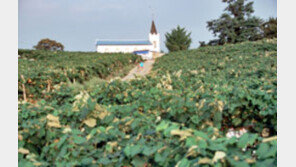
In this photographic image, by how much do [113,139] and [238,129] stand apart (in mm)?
2111

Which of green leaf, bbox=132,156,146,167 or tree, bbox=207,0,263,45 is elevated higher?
tree, bbox=207,0,263,45

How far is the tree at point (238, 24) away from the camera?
117 feet

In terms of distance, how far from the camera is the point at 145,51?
48.8 m

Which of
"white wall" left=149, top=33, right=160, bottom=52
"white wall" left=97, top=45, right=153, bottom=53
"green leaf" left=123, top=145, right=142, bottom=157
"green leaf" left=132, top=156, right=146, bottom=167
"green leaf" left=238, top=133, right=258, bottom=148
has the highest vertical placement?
"white wall" left=149, top=33, right=160, bottom=52

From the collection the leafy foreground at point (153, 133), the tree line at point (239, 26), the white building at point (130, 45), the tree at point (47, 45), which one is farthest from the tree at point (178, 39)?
the leafy foreground at point (153, 133)

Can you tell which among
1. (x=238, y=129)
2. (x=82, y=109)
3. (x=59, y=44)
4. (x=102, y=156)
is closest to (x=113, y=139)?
(x=102, y=156)

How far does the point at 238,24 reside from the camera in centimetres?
3581

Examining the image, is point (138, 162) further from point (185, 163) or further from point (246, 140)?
point (246, 140)

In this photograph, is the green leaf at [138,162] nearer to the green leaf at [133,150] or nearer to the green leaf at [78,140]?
the green leaf at [133,150]

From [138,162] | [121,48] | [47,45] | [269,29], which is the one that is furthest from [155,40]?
[138,162]

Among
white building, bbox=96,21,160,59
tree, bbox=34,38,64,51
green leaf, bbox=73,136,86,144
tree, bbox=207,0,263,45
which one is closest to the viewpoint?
green leaf, bbox=73,136,86,144

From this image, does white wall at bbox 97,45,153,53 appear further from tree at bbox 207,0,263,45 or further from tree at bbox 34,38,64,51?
tree at bbox 207,0,263,45

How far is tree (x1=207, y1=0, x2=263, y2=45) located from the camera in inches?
1405

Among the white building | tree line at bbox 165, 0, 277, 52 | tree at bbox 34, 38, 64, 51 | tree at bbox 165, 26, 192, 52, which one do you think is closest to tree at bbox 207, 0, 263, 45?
tree line at bbox 165, 0, 277, 52
